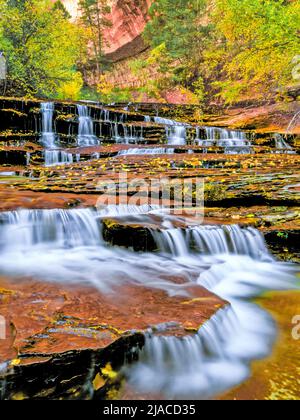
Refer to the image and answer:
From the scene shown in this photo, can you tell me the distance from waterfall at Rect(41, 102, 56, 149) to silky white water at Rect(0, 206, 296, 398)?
10.1m

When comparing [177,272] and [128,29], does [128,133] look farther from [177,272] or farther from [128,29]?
[128,29]

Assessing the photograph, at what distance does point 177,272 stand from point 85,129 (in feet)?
43.0

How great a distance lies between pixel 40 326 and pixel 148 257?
2.61 meters

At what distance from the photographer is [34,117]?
1510cm

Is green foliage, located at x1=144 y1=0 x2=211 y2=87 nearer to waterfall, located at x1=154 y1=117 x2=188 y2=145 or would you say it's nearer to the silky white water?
waterfall, located at x1=154 y1=117 x2=188 y2=145

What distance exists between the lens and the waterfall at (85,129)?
1541 cm

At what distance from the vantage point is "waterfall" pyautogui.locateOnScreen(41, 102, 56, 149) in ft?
48.9

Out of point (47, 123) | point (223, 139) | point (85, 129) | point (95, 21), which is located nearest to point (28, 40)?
point (47, 123)

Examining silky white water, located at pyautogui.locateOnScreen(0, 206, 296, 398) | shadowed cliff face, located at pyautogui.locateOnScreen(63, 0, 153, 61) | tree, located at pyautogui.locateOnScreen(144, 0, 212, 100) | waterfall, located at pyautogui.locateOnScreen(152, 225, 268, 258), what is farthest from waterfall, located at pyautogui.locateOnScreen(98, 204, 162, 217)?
shadowed cliff face, located at pyautogui.locateOnScreen(63, 0, 153, 61)

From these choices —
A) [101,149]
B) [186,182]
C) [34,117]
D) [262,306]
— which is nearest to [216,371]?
[262,306]

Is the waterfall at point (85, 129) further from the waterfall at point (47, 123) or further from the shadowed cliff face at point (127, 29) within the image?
the shadowed cliff face at point (127, 29)

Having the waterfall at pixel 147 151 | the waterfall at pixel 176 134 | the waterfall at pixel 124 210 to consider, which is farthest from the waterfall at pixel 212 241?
the waterfall at pixel 176 134

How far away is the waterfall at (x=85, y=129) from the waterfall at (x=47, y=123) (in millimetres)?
1354
